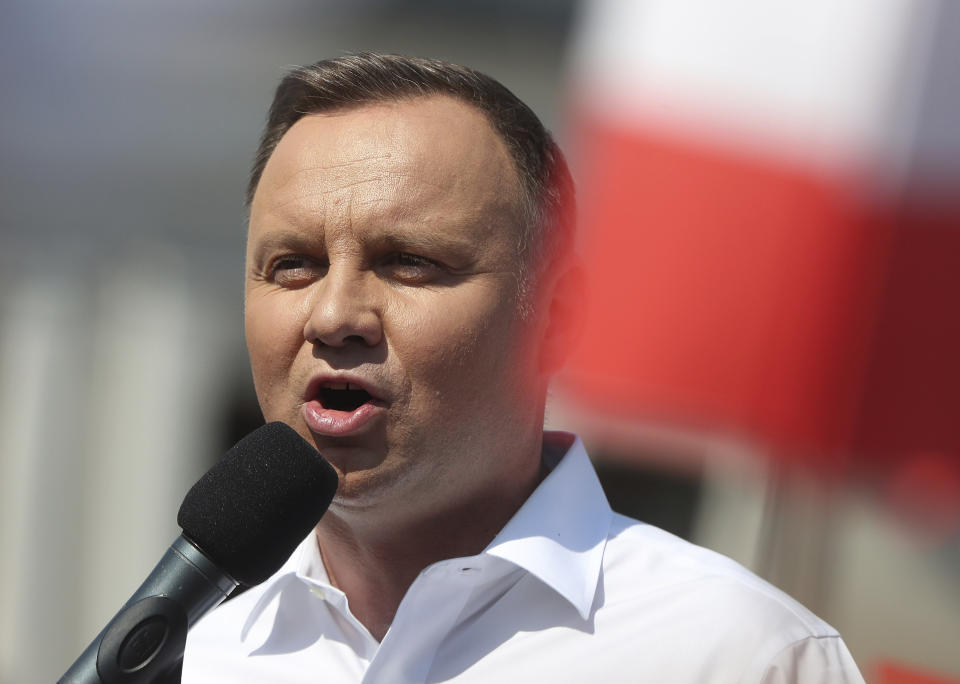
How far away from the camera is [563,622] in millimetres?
2201

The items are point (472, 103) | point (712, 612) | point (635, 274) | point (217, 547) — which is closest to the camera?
point (217, 547)

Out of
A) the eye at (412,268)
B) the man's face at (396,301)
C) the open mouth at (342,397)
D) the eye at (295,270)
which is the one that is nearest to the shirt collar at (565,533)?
the man's face at (396,301)

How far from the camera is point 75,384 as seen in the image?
23.4 feet

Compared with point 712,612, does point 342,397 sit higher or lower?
higher

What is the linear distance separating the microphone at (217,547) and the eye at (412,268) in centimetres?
47

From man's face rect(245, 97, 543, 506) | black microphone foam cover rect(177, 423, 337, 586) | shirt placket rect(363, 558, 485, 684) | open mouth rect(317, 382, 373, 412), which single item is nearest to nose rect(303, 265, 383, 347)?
man's face rect(245, 97, 543, 506)

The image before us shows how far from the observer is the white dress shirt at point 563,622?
2.10 meters

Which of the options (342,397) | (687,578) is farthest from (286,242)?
(687,578)

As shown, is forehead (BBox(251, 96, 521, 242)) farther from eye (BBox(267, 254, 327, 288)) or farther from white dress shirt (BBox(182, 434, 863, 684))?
white dress shirt (BBox(182, 434, 863, 684))

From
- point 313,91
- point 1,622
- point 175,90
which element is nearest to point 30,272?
point 175,90

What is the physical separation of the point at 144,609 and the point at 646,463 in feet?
16.4

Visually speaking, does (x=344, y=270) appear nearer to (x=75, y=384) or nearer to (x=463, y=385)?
(x=463, y=385)

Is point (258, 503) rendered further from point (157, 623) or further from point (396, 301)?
point (396, 301)

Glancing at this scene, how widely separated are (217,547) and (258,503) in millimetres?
149
